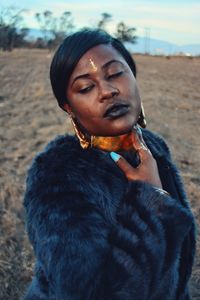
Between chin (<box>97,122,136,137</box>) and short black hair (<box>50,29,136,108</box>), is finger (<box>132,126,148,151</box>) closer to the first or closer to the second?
chin (<box>97,122,136,137</box>)

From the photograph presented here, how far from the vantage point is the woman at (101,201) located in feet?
5.25

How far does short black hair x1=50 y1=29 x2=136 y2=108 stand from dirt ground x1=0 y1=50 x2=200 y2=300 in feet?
7.77

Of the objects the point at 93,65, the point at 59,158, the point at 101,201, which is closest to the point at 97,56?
the point at 93,65

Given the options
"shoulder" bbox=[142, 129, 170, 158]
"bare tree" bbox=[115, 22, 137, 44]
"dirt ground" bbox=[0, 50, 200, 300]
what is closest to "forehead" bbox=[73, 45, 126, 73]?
"shoulder" bbox=[142, 129, 170, 158]

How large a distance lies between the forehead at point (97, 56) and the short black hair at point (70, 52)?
0.04 ft

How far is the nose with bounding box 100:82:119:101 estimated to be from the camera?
6.04 ft

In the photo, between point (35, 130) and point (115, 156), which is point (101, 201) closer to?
point (115, 156)

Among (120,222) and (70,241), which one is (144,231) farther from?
(70,241)

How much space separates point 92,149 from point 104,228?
0.33 meters

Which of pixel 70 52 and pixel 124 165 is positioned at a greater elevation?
pixel 70 52

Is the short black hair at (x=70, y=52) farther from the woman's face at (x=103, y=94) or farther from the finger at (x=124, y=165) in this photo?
the finger at (x=124, y=165)

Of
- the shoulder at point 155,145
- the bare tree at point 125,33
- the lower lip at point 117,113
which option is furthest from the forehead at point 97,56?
the bare tree at point 125,33

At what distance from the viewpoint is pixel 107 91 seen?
6.04ft

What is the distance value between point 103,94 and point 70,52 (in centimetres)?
19
